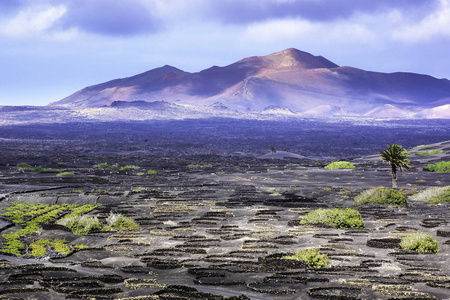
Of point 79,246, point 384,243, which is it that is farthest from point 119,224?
point 384,243

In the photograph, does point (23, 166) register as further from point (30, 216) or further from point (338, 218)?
point (338, 218)

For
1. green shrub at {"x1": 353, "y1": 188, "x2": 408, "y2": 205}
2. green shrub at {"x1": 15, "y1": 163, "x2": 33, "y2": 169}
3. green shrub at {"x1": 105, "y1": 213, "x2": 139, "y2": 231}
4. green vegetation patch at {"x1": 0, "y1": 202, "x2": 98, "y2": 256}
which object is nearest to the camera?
green vegetation patch at {"x1": 0, "y1": 202, "x2": 98, "y2": 256}

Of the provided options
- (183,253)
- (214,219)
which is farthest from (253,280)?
(214,219)

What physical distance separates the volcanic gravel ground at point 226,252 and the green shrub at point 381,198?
970mm

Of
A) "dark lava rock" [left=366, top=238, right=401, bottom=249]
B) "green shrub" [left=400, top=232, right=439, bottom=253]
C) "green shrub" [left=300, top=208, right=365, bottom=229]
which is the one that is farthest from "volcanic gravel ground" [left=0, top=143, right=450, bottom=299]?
"green shrub" [left=300, top=208, right=365, bottom=229]

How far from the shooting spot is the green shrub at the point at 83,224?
29609 millimetres

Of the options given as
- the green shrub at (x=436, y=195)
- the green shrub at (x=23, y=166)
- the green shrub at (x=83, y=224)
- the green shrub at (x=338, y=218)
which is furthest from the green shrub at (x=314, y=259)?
the green shrub at (x=23, y=166)

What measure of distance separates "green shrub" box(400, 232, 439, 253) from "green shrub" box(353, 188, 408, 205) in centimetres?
1651

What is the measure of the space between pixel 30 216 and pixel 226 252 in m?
16.1

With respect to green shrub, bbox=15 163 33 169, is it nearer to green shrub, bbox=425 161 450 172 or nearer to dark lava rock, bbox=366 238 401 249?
green shrub, bbox=425 161 450 172

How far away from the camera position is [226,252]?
23766mm

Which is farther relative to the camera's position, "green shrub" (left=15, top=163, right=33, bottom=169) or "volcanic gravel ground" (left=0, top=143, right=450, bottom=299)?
"green shrub" (left=15, top=163, right=33, bottom=169)

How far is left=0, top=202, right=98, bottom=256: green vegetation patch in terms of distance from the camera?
25.9 m

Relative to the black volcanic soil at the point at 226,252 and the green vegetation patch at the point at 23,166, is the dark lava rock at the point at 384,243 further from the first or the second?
the green vegetation patch at the point at 23,166
